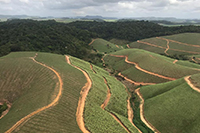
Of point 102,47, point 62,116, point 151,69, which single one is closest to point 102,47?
point 102,47

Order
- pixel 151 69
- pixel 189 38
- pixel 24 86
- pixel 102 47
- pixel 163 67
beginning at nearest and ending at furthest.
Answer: pixel 24 86 → pixel 163 67 → pixel 151 69 → pixel 189 38 → pixel 102 47

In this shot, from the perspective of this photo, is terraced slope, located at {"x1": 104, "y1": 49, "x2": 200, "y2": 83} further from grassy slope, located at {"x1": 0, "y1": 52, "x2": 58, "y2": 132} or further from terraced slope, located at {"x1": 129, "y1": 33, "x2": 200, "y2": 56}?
terraced slope, located at {"x1": 129, "y1": 33, "x2": 200, "y2": 56}

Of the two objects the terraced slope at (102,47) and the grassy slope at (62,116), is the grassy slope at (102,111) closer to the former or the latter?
the grassy slope at (62,116)

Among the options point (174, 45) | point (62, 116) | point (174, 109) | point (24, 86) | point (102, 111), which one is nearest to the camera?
point (62, 116)

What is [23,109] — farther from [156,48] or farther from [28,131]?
[156,48]

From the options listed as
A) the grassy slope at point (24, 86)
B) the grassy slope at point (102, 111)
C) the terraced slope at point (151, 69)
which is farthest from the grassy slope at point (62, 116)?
the terraced slope at point (151, 69)

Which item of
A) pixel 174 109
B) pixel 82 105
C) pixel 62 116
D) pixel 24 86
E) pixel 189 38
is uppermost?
pixel 189 38

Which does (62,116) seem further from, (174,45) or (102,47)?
(174,45)
